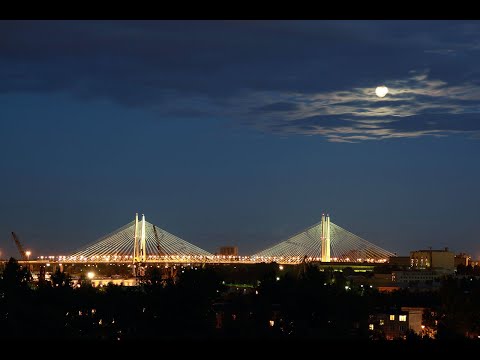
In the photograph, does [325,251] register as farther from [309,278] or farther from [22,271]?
[22,271]

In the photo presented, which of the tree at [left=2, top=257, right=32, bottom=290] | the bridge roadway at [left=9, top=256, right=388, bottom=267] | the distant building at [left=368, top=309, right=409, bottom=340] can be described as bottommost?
the distant building at [left=368, top=309, right=409, bottom=340]

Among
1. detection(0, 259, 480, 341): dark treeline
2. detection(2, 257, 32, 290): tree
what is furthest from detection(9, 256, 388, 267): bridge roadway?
detection(0, 259, 480, 341): dark treeline

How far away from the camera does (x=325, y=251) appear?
48531 millimetres

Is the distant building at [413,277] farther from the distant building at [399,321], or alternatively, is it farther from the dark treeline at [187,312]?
the dark treeline at [187,312]

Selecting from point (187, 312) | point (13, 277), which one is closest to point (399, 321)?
point (187, 312)

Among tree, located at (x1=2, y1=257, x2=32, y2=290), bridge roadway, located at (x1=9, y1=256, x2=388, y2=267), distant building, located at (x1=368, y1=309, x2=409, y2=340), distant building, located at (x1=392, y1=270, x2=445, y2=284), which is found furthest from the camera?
bridge roadway, located at (x1=9, y1=256, x2=388, y2=267)

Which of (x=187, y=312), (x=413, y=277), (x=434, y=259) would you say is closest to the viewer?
(x=187, y=312)

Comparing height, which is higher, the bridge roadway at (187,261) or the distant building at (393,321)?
the bridge roadway at (187,261)

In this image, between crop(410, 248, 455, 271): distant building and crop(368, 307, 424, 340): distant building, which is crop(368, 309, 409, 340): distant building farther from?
crop(410, 248, 455, 271): distant building

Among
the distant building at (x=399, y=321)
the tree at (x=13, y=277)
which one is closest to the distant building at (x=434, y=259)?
the distant building at (x=399, y=321)

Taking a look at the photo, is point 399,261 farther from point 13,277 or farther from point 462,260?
point 13,277

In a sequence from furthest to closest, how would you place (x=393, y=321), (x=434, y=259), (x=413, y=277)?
(x=434, y=259) → (x=413, y=277) → (x=393, y=321)

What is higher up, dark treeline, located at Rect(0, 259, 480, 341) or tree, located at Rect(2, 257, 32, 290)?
tree, located at Rect(2, 257, 32, 290)
